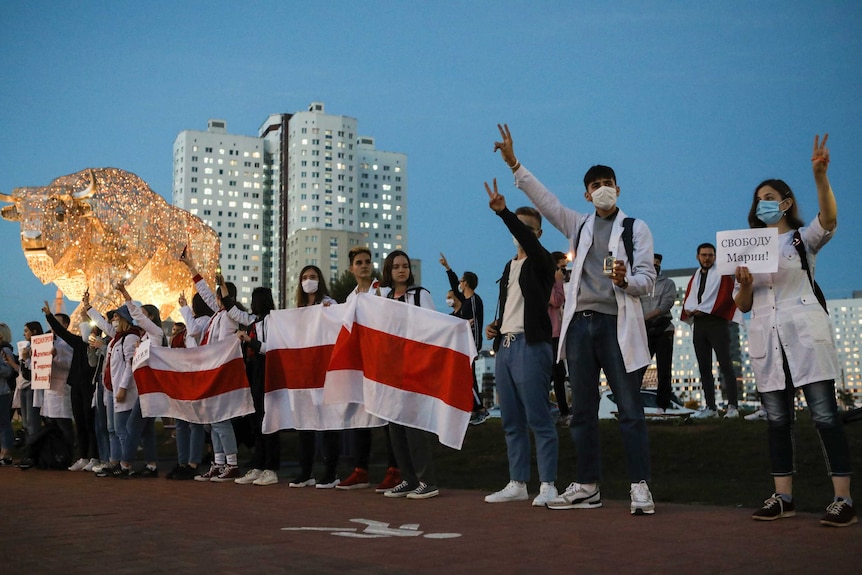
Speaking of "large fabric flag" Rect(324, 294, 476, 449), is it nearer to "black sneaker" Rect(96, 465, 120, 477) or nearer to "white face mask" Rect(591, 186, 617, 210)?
"white face mask" Rect(591, 186, 617, 210)

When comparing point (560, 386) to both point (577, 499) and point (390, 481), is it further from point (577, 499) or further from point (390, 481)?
point (577, 499)

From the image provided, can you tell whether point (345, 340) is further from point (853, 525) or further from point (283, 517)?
point (853, 525)

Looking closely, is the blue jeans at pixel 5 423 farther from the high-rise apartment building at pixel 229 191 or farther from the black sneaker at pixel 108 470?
the high-rise apartment building at pixel 229 191

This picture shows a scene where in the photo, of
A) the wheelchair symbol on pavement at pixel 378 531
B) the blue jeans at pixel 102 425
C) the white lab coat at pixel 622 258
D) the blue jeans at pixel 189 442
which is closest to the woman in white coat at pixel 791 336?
the white lab coat at pixel 622 258

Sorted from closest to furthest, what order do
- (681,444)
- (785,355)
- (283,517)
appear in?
(785,355) < (283,517) < (681,444)

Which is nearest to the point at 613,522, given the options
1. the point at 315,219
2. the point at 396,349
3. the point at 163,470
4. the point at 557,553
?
the point at 557,553

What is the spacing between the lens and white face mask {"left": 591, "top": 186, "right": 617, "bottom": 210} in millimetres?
6852

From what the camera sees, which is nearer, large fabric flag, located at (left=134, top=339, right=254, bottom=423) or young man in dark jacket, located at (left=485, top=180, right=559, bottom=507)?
young man in dark jacket, located at (left=485, top=180, right=559, bottom=507)

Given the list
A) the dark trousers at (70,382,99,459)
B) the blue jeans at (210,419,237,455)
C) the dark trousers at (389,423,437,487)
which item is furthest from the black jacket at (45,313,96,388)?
the dark trousers at (389,423,437,487)

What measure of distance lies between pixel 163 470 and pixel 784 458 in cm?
917

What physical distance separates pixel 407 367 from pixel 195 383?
3644 mm

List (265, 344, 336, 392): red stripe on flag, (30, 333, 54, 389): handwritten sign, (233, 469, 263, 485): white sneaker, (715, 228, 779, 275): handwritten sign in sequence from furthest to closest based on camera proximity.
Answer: (30, 333, 54, 389): handwritten sign → (233, 469, 263, 485): white sneaker → (265, 344, 336, 392): red stripe on flag → (715, 228, 779, 275): handwritten sign

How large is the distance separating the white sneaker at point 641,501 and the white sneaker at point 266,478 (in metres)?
4.80

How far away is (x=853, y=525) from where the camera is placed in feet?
19.1
